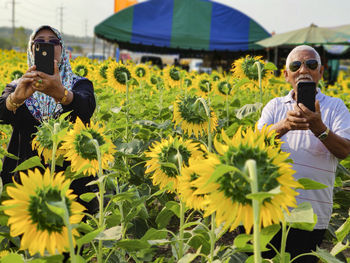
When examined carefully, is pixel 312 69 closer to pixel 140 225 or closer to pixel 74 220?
pixel 140 225

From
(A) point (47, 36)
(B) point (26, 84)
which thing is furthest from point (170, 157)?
(A) point (47, 36)

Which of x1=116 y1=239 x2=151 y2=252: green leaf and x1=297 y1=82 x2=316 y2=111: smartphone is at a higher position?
x1=297 y1=82 x2=316 y2=111: smartphone

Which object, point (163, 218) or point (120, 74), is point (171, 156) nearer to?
point (163, 218)

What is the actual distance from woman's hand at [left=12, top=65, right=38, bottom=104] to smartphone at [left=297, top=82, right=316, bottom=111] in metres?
0.79

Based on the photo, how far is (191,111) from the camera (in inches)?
55.7

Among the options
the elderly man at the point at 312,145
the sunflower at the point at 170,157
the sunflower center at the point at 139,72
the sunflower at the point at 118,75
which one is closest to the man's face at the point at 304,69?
the elderly man at the point at 312,145

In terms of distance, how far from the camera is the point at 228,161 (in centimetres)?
64

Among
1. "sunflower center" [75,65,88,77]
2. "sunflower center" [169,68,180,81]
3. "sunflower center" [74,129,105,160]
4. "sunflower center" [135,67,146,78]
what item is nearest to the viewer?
"sunflower center" [74,129,105,160]

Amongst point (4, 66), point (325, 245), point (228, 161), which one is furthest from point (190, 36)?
point (228, 161)

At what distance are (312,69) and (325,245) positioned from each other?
5.22 ft

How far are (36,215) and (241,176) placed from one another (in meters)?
0.31

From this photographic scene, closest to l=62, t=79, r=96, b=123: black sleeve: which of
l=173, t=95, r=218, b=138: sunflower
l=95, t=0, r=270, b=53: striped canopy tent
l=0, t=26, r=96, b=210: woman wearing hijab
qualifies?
l=0, t=26, r=96, b=210: woman wearing hijab

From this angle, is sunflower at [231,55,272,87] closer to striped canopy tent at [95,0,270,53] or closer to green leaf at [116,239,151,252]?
green leaf at [116,239,151,252]

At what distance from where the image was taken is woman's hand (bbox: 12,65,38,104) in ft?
4.26
